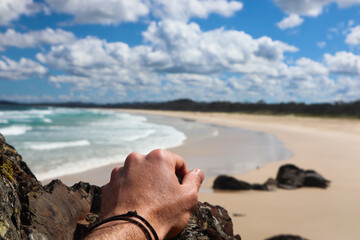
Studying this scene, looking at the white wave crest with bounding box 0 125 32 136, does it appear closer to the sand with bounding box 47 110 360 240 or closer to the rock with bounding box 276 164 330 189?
the sand with bounding box 47 110 360 240

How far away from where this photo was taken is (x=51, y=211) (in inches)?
64.1

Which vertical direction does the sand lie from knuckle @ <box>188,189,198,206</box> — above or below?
below

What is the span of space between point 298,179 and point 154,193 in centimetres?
557

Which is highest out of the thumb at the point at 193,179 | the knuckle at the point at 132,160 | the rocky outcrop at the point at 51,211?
the knuckle at the point at 132,160

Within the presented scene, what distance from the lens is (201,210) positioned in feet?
6.87

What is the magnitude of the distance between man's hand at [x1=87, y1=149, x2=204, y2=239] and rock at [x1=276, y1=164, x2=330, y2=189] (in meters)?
5.06

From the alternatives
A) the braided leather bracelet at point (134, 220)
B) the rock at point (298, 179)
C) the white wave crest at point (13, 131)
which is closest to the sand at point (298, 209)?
the rock at point (298, 179)

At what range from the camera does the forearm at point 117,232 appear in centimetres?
118

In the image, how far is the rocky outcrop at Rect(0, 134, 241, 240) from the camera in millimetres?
1311

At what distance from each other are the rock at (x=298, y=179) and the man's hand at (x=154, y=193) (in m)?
5.06

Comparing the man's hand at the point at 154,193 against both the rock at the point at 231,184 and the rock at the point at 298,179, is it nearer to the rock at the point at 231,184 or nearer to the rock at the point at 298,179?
the rock at the point at 231,184

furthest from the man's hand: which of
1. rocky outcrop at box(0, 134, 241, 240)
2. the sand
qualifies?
the sand

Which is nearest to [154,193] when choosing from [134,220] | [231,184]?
[134,220]

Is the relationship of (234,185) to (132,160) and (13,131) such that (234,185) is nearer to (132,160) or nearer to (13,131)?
(132,160)
